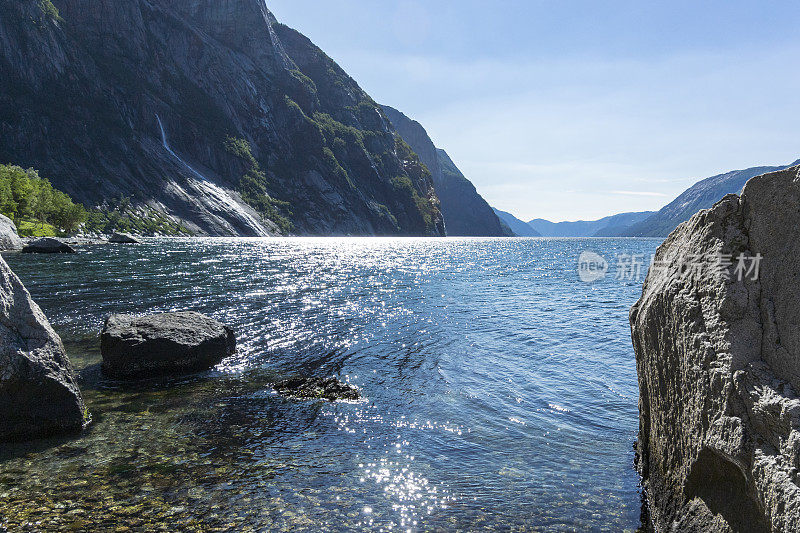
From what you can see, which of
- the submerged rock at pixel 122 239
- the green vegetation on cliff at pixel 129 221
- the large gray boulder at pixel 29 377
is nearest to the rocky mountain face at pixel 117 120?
the green vegetation on cliff at pixel 129 221

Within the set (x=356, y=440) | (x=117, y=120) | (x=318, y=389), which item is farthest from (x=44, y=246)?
(x=117, y=120)

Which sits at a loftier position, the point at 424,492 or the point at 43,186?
the point at 43,186

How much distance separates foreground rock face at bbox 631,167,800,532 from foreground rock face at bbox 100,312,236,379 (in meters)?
14.2

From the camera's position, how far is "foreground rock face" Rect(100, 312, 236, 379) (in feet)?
47.2

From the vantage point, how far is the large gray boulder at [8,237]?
55.7 meters

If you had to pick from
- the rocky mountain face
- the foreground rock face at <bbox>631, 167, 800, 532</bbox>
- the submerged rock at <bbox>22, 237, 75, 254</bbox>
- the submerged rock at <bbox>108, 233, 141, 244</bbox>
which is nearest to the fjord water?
the foreground rock face at <bbox>631, 167, 800, 532</bbox>

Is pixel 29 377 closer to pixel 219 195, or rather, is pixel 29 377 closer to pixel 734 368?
pixel 734 368

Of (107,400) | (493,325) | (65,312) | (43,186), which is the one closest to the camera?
(107,400)

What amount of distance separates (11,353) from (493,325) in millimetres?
21925

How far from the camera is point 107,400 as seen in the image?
485 inches

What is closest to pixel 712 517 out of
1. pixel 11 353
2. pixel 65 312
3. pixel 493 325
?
pixel 11 353

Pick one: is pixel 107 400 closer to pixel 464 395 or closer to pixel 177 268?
pixel 464 395

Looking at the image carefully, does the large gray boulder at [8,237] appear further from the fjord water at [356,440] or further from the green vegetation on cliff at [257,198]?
the green vegetation on cliff at [257,198]

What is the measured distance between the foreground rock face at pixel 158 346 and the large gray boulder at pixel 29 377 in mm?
3907
